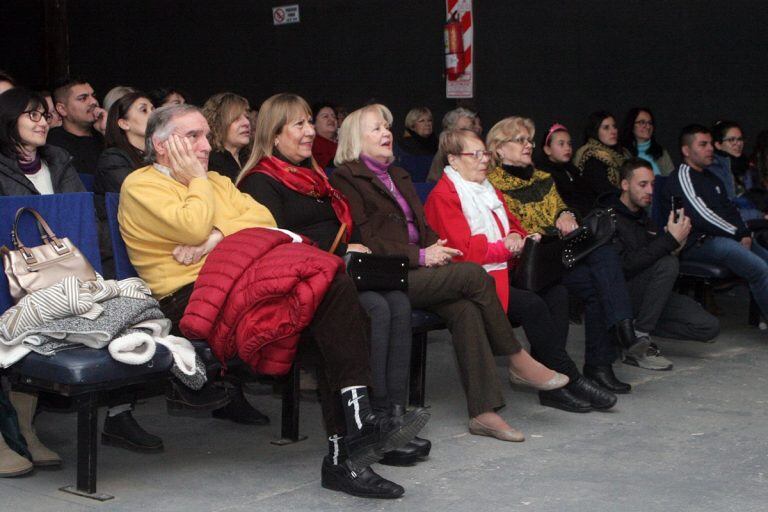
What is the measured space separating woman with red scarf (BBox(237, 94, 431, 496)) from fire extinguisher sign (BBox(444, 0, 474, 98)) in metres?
5.11

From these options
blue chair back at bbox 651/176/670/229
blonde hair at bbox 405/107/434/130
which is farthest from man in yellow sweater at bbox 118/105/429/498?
blonde hair at bbox 405/107/434/130

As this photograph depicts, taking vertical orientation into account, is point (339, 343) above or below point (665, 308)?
above

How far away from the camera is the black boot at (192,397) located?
3656 millimetres

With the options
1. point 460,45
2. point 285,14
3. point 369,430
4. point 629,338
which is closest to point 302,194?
point 369,430

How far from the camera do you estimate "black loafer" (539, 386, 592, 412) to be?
184 inches

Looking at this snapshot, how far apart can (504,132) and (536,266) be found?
78 cm

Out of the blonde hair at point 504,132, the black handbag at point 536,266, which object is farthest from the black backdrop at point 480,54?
the black handbag at point 536,266

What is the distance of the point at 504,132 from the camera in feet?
17.3

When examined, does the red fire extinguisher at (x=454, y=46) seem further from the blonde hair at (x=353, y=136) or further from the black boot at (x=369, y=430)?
the black boot at (x=369, y=430)

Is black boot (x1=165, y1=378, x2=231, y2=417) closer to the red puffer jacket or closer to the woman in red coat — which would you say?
the red puffer jacket

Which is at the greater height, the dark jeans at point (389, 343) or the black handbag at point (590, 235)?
the black handbag at point (590, 235)

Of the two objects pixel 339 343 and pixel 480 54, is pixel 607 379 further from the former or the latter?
pixel 480 54

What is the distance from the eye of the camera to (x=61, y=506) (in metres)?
3.47

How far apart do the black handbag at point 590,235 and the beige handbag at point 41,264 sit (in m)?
2.18
